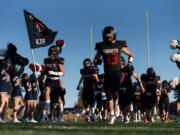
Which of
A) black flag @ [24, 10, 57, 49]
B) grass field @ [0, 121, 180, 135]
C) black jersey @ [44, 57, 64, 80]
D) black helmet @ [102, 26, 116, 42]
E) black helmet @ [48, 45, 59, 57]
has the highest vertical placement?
black flag @ [24, 10, 57, 49]

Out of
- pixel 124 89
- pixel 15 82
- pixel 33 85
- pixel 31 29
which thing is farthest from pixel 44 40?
pixel 124 89

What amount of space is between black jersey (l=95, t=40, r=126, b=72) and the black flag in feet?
17.9

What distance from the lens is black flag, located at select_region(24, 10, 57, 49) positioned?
1255cm

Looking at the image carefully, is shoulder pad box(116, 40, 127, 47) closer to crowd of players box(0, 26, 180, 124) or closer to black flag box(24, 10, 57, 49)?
crowd of players box(0, 26, 180, 124)

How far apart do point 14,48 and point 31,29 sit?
3.37 m

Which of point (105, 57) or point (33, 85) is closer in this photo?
point (105, 57)

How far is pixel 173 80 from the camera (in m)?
5.70

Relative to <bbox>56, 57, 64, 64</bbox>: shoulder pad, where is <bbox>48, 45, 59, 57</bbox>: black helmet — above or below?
above

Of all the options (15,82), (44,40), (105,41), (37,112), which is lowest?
(37,112)

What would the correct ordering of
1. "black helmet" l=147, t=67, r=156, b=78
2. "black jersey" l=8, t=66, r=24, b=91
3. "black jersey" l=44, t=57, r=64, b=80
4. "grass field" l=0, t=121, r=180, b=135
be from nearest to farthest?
1. "grass field" l=0, t=121, r=180, b=135
2. "black jersey" l=8, t=66, r=24, b=91
3. "black jersey" l=44, t=57, r=64, b=80
4. "black helmet" l=147, t=67, r=156, b=78

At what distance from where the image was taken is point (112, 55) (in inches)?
288

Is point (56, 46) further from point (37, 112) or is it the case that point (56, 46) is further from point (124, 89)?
point (37, 112)

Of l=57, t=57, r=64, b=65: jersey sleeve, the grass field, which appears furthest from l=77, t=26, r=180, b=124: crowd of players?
the grass field

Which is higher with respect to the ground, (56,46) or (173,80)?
(56,46)
